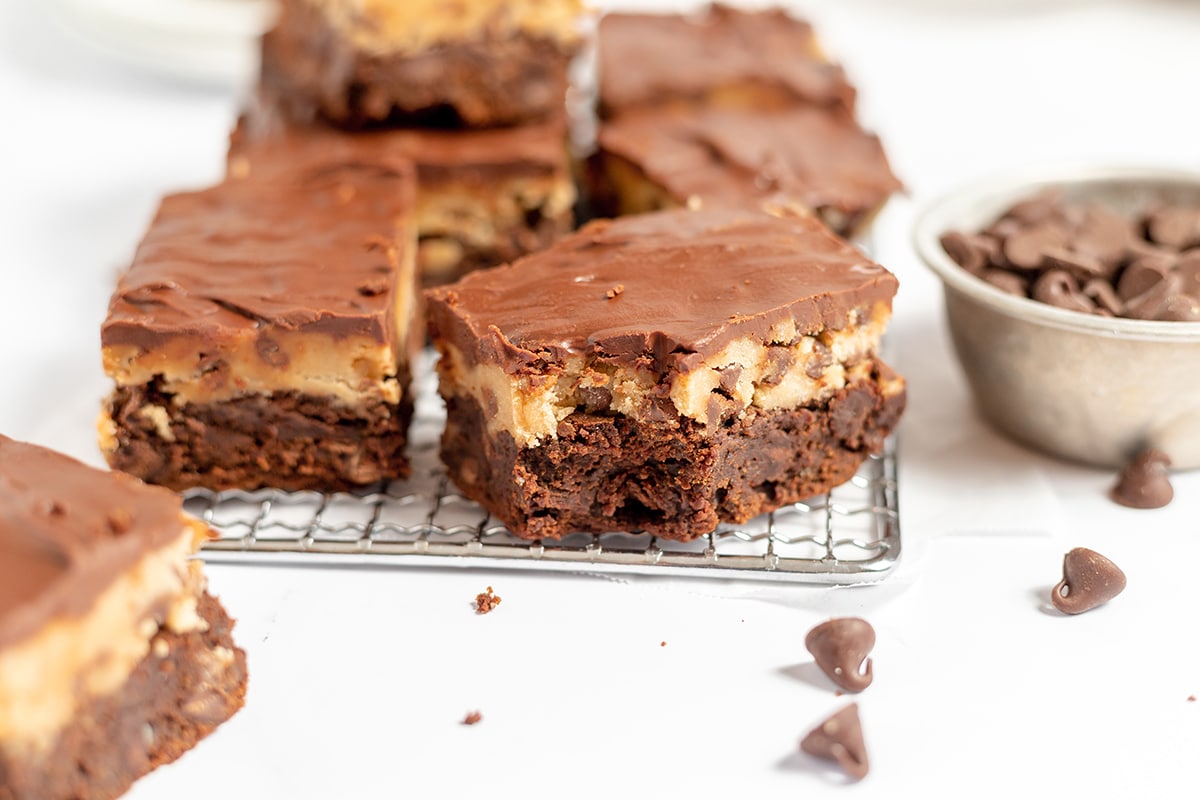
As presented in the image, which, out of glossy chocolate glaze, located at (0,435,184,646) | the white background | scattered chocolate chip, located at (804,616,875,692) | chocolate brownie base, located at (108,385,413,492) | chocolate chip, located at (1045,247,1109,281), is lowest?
the white background

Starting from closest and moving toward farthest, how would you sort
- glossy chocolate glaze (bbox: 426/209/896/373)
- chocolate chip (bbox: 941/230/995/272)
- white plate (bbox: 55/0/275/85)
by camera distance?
glossy chocolate glaze (bbox: 426/209/896/373)
chocolate chip (bbox: 941/230/995/272)
white plate (bbox: 55/0/275/85)

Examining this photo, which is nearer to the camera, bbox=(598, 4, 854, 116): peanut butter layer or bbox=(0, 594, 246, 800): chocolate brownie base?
bbox=(0, 594, 246, 800): chocolate brownie base

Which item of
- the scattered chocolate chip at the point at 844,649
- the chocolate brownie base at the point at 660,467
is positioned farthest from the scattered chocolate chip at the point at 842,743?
the chocolate brownie base at the point at 660,467

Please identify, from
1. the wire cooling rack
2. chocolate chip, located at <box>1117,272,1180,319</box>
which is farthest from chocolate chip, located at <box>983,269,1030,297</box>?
the wire cooling rack

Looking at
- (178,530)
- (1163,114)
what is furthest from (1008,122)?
(178,530)

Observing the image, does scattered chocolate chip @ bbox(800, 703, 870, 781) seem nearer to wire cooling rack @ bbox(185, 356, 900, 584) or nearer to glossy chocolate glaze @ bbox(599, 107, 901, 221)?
wire cooling rack @ bbox(185, 356, 900, 584)
